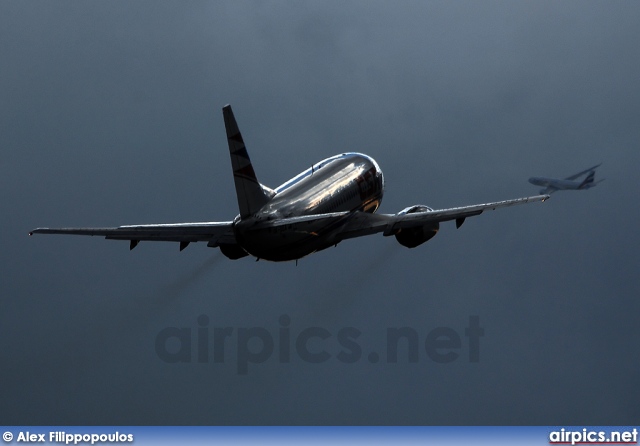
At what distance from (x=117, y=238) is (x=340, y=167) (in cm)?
1895

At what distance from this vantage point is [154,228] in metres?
75.9

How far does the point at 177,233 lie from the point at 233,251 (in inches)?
229

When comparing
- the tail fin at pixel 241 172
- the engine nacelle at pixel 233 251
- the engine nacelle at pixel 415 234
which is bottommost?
the engine nacelle at pixel 233 251

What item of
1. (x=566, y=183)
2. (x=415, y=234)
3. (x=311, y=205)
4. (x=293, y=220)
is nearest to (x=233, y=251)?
(x=311, y=205)

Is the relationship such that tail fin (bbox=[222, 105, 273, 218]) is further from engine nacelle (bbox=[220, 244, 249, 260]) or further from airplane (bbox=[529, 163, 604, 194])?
airplane (bbox=[529, 163, 604, 194])

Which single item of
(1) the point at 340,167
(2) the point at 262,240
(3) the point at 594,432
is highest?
(1) the point at 340,167

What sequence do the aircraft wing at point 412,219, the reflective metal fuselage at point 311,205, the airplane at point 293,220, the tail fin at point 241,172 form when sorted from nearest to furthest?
the tail fin at point 241,172
the airplane at point 293,220
the reflective metal fuselage at point 311,205
the aircraft wing at point 412,219

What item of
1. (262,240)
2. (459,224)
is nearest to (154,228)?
(262,240)

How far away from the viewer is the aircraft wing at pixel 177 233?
75.1m

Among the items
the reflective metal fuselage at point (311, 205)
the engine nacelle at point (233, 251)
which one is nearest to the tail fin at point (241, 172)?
the reflective metal fuselage at point (311, 205)

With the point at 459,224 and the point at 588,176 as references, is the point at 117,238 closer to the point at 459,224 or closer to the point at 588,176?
the point at 459,224

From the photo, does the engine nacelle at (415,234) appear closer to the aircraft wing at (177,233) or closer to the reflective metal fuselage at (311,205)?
the reflective metal fuselage at (311,205)

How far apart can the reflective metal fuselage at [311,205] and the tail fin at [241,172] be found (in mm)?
Answer: 697

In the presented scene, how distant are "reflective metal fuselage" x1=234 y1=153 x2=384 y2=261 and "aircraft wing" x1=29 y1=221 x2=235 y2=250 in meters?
2.75
